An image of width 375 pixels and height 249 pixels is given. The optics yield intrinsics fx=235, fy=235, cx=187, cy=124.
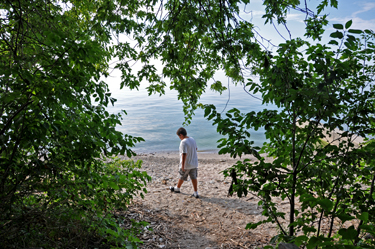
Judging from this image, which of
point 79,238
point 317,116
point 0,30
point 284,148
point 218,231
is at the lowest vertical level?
point 218,231

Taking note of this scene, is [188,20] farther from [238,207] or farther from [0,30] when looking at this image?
[238,207]

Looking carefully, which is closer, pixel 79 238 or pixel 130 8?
pixel 79 238

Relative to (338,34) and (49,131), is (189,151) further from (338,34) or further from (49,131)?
(338,34)

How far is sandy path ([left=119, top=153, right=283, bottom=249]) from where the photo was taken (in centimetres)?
452

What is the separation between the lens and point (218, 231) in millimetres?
5020

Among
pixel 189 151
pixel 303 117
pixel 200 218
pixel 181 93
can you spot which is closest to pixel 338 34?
pixel 303 117

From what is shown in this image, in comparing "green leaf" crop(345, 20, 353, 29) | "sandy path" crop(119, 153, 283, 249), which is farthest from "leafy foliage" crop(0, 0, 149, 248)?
"green leaf" crop(345, 20, 353, 29)

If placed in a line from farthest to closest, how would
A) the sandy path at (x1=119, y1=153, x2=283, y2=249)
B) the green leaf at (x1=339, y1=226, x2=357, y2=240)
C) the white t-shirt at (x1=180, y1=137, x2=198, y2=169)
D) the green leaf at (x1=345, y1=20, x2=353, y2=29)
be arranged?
1. the white t-shirt at (x1=180, y1=137, x2=198, y2=169)
2. the sandy path at (x1=119, y1=153, x2=283, y2=249)
3. the green leaf at (x1=345, y1=20, x2=353, y2=29)
4. the green leaf at (x1=339, y1=226, x2=357, y2=240)

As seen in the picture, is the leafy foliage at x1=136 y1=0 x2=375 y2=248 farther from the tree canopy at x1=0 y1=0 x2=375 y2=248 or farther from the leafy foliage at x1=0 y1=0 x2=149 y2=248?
the leafy foliage at x1=0 y1=0 x2=149 y2=248

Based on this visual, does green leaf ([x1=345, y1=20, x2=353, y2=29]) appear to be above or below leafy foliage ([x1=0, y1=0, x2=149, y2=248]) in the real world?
above

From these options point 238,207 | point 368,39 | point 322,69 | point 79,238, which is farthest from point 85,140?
point 238,207

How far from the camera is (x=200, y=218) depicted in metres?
5.62

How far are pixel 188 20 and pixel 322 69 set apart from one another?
6.80ft

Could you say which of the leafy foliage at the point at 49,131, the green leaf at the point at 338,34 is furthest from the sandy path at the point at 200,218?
the green leaf at the point at 338,34
